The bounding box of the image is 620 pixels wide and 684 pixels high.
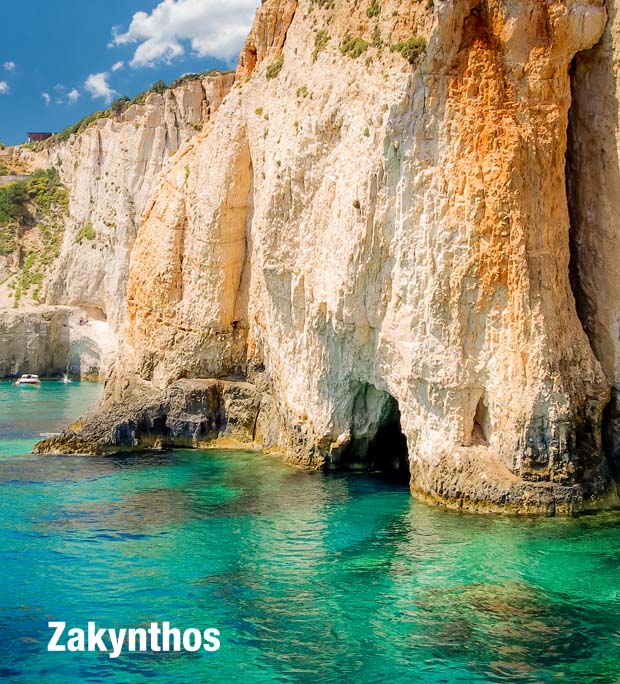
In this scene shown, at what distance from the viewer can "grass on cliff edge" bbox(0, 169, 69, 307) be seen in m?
74.8

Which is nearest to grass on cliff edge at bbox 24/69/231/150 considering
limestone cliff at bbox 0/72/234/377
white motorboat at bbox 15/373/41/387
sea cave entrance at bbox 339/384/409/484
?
limestone cliff at bbox 0/72/234/377

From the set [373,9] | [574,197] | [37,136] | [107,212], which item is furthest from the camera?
[37,136]

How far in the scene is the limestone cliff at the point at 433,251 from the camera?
20.8 m

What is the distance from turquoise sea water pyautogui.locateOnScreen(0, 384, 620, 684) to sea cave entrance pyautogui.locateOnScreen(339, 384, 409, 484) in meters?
1.69

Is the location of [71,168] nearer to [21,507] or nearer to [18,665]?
[21,507]

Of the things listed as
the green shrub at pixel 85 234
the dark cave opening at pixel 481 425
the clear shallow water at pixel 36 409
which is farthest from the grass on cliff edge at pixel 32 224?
the dark cave opening at pixel 481 425

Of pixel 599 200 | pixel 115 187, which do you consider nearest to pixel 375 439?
pixel 599 200

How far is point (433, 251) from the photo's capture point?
856 inches

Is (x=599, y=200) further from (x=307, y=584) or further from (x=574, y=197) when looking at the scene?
(x=307, y=584)

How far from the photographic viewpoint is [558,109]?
69.3ft

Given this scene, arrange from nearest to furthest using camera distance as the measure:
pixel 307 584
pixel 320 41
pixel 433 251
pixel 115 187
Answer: pixel 307 584
pixel 433 251
pixel 320 41
pixel 115 187

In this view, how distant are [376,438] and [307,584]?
10.5 m

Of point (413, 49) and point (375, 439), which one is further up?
point (413, 49)

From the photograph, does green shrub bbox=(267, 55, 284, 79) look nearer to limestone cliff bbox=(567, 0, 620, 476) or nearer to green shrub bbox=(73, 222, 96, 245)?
limestone cliff bbox=(567, 0, 620, 476)
